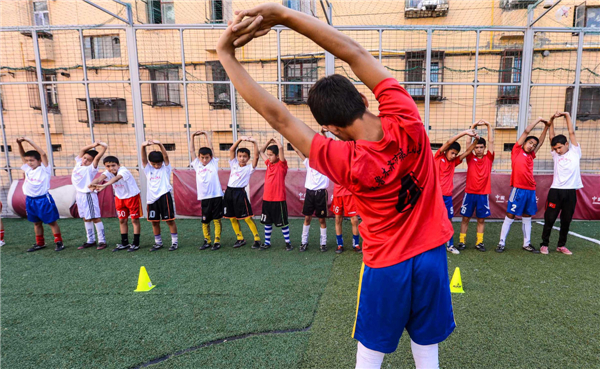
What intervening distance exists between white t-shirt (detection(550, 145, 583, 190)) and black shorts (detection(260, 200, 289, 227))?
15.0 feet

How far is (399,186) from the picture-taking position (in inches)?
54.2

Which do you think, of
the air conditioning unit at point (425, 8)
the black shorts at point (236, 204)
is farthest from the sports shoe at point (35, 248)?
the air conditioning unit at point (425, 8)

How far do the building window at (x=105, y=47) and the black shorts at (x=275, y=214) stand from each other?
10277 millimetres

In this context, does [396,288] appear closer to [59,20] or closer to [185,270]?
[185,270]

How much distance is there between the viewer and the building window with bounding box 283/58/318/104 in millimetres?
10078

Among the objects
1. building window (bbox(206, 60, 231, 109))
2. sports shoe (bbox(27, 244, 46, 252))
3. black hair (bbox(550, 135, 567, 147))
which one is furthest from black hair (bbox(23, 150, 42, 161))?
black hair (bbox(550, 135, 567, 147))

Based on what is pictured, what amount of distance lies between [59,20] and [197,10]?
20.3 ft

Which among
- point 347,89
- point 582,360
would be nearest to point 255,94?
point 347,89

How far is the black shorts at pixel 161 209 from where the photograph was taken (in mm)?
6094

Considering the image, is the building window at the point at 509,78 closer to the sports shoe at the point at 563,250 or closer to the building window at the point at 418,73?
the building window at the point at 418,73

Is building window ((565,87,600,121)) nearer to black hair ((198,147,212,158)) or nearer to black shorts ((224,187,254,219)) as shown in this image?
black shorts ((224,187,254,219))

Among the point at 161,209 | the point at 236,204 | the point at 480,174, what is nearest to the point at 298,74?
the point at 236,204

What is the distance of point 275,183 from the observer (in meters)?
6.19

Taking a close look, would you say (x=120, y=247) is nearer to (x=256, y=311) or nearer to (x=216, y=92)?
(x=256, y=311)
